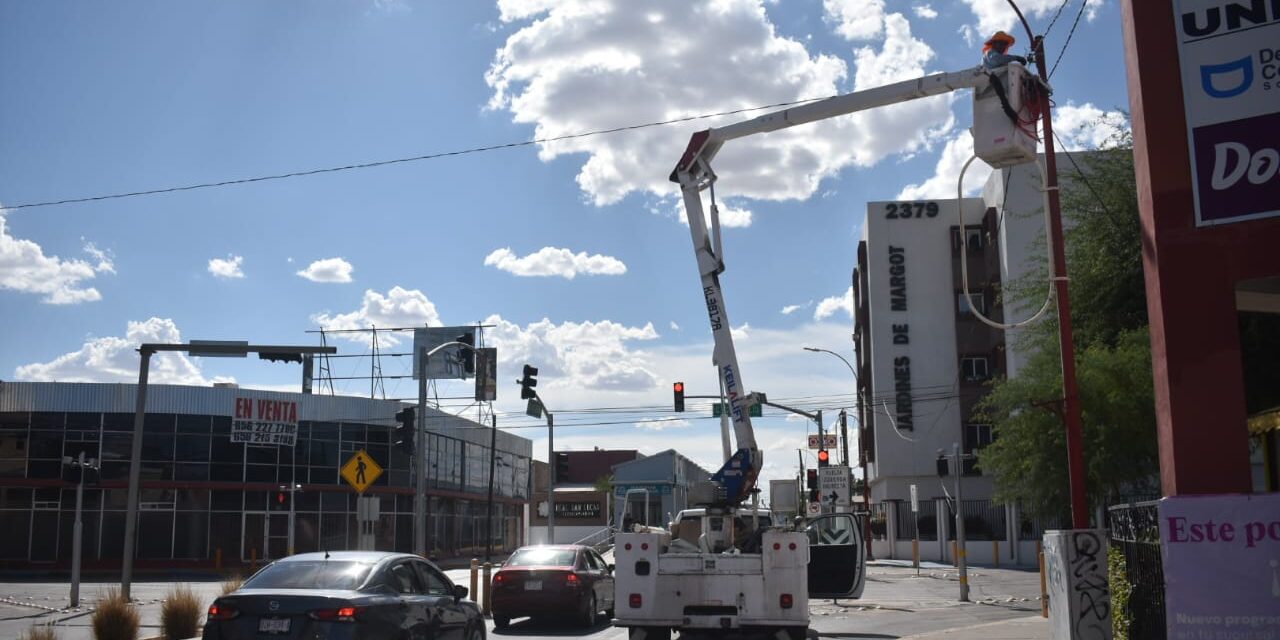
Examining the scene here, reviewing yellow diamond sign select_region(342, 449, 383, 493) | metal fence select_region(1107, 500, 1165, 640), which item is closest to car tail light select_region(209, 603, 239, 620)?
metal fence select_region(1107, 500, 1165, 640)

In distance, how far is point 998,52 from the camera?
1334cm

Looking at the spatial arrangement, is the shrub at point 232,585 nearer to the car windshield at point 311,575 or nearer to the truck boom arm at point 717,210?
the car windshield at point 311,575

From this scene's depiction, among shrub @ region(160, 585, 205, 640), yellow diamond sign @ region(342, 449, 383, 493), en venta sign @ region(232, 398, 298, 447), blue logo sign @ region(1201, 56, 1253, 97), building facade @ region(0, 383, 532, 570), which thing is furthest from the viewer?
en venta sign @ region(232, 398, 298, 447)

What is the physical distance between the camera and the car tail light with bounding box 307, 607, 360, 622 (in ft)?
32.5

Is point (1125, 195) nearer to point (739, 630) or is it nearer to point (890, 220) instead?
point (739, 630)

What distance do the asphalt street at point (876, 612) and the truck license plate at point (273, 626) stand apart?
7.60 m

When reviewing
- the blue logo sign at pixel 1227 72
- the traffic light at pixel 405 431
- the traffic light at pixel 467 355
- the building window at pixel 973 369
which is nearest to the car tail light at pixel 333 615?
the blue logo sign at pixel 1227 72

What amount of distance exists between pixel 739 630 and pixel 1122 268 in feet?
40.9

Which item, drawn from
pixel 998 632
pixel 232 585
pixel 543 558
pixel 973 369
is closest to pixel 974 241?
pixel 973 369

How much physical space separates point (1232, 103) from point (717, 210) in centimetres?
802

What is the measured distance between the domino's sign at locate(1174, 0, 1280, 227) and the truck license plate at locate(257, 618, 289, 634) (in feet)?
28.5

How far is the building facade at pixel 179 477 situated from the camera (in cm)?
4556

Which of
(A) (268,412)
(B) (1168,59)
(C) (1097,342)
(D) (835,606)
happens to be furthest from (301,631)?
(A) (268,412)

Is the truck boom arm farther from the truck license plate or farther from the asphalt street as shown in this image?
the truck license plate
